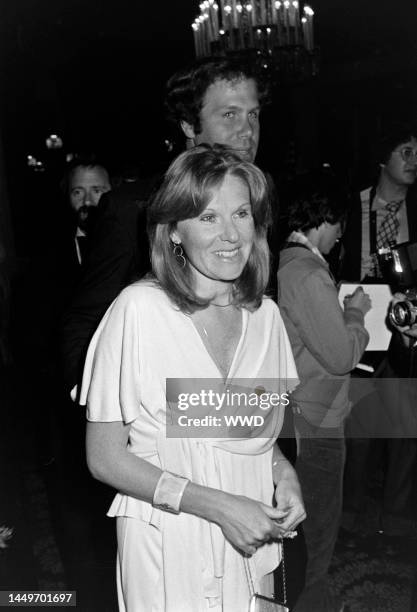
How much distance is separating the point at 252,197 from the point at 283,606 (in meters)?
0.83

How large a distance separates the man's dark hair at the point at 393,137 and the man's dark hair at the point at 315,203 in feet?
2.88

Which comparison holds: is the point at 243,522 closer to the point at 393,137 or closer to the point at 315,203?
the point at 315,203

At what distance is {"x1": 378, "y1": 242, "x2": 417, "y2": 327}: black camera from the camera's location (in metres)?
2.21

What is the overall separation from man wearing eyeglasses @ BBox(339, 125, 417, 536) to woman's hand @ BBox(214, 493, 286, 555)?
69.0 inches

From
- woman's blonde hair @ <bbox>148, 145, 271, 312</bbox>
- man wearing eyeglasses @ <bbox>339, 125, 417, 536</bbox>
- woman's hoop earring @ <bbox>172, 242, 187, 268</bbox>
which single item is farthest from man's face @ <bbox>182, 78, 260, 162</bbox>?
man wearing eyeglasses @ <bbox>339, 125, 417, 536</bbox>

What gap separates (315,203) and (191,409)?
1.31 metres

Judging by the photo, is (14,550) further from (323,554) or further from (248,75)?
(248,75)

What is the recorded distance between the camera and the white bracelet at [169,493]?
45.9 inches

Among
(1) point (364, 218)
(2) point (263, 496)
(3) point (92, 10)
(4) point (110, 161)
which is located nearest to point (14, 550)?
(2) point (263, 496)

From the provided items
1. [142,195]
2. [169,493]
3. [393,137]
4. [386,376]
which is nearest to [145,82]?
[393,137]

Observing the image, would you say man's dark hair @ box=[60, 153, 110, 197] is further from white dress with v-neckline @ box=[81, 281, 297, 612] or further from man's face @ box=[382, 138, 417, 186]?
white dress with v-neckline @ box=[81, 281, 297, 612]

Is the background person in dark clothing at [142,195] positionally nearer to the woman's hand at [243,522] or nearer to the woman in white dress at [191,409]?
the woman in white dress at [191,409]

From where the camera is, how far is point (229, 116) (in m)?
1.72

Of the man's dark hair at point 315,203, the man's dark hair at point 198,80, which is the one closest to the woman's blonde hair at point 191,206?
the man's dark hair at point 198,80
